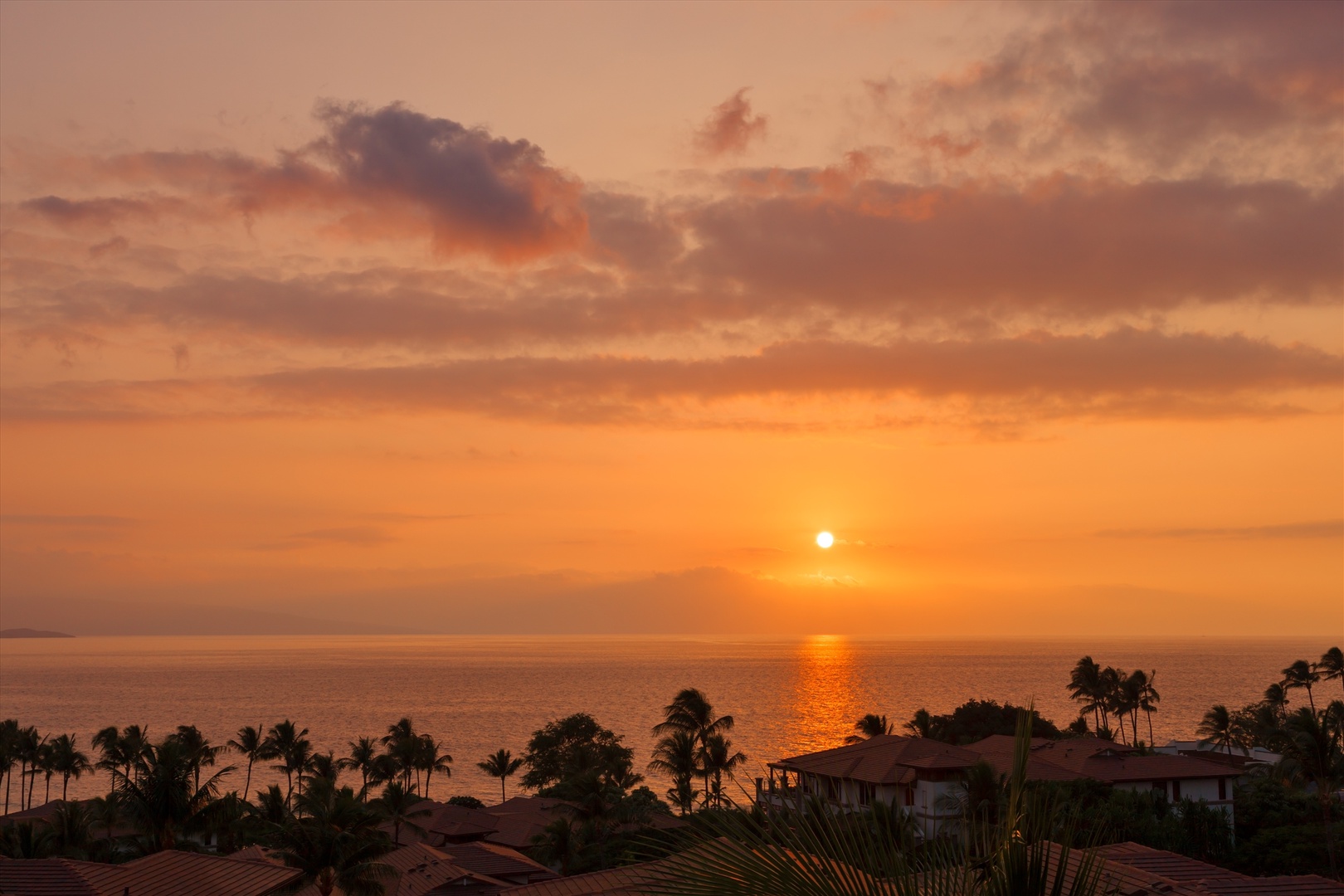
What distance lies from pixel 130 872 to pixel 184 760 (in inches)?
538

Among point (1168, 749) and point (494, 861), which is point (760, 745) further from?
point (494, 861)

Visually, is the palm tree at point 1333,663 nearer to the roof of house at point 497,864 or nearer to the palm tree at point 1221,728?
the palm tree at point 1221,728

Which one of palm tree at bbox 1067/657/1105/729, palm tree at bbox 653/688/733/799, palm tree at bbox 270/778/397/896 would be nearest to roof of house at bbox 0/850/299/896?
palm tree at bbox 270/778/397/896

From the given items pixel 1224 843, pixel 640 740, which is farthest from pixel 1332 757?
pixel 640 740

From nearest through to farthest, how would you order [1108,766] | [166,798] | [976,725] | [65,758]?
[166,798], [1108,766], [65,758], [976,725]

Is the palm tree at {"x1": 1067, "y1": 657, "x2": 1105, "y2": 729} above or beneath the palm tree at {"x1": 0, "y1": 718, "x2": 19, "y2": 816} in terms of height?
above

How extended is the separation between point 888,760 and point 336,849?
2883cm

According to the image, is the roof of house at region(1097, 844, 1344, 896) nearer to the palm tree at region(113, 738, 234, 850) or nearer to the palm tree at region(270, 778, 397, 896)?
the palm tree at region(270, 778, 397, 896)

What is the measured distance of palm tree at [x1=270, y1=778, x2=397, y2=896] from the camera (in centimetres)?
3706

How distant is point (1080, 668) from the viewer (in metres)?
110

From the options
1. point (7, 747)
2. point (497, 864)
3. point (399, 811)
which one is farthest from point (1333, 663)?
point (7, 747)

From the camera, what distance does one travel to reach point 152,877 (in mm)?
31000

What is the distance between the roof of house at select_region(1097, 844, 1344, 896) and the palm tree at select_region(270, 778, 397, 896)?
79.5ft

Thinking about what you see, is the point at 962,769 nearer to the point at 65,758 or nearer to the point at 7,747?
the point at 65,758
